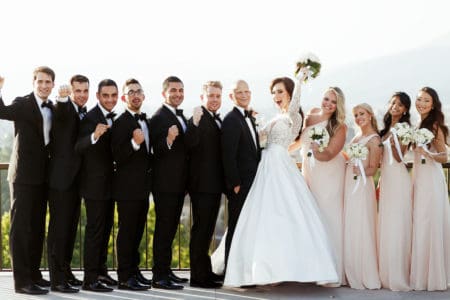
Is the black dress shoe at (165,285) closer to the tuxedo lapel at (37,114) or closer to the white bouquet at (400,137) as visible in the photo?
the tuxedo lapel at (37,114)

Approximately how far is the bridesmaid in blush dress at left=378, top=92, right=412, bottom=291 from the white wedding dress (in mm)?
575

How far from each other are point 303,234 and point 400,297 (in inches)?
38.1

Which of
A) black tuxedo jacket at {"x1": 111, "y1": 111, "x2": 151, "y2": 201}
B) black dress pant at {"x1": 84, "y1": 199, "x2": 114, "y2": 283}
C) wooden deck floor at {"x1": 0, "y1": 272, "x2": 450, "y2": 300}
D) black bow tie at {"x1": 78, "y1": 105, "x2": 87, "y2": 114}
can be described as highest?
black bow tie at {"x1": 78, "y1": 105, "x2": 87, "y2": 114}

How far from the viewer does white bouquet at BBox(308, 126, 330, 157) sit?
661cm

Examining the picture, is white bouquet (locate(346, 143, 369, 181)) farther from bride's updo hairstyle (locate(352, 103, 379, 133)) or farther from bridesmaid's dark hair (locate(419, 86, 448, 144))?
bridesmaid's dark hair (locate(419, 86, 448, 144))

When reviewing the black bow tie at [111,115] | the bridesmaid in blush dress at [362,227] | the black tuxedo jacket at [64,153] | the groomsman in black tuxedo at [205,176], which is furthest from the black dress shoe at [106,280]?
the bridesmaid in blush dress at [362,227]

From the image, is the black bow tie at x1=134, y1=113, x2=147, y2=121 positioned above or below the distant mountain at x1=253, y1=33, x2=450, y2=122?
below

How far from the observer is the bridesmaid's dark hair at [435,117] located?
6645 mm

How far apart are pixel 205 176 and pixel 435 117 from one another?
6.75 ft

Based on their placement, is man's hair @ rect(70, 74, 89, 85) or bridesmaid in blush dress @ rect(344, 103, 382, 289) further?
bridesmaid in blush dress @ rect(344, 103, 382, 289)

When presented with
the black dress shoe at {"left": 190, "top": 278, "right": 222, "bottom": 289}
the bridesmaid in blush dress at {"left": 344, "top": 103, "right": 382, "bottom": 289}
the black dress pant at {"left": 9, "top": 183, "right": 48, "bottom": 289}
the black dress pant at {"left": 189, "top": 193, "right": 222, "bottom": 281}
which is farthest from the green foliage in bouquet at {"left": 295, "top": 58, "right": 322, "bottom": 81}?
the black dress pant at {"left": 9, "top": 183, "right": 48, "bottom": 289}

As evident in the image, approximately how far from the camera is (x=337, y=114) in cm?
687

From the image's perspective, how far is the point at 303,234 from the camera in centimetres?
636

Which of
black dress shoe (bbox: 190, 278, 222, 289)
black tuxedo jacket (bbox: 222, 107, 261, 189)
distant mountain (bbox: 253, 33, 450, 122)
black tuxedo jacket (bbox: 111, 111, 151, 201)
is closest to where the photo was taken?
black tuxedo jacket (bbox: 111, 111, 151, 201)
